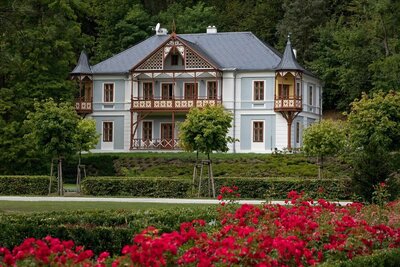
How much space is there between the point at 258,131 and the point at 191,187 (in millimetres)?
17390

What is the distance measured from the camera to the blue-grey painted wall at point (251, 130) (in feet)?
164

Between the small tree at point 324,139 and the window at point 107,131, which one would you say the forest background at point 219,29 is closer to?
the window at point 107,131

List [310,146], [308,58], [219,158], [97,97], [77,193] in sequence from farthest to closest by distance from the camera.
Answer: [308,58] < [97,97] < [219,158] < [310,146] < [77,193]

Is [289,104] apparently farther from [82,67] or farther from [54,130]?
[54,130]

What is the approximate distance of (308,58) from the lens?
210ft

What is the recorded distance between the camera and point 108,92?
53.2m

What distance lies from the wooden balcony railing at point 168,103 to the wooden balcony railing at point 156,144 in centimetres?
195

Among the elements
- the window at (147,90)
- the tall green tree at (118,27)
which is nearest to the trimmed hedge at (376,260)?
the window at (147,90)

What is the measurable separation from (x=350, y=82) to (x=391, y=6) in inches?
351

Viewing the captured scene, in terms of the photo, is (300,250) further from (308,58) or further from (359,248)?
(308,58)

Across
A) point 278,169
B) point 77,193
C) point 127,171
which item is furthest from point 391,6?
point 77,193

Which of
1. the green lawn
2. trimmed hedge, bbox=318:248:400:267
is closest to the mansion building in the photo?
the green lawn

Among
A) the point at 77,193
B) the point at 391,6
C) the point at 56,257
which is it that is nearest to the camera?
the point at 56,257

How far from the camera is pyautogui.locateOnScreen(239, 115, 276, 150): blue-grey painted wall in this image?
164ft
